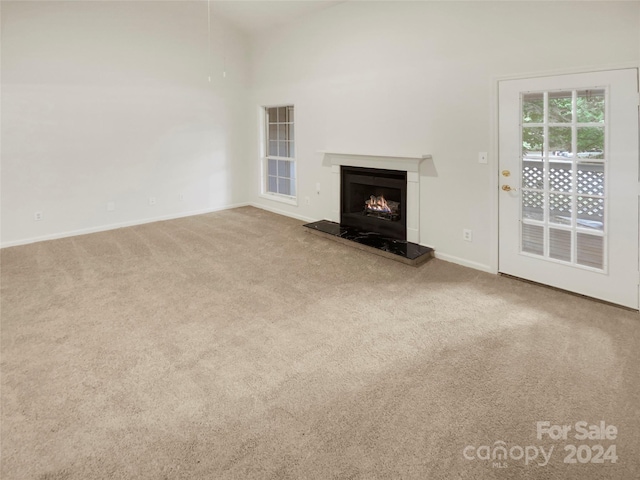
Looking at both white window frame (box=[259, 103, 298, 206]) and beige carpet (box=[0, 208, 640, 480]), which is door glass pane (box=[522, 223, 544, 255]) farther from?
white window frame (box=[259, 103, 298, 206])

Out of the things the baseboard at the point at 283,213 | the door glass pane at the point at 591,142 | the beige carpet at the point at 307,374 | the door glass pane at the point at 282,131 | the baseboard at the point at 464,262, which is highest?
the door glass pane at the point at 282,131

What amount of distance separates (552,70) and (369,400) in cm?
302

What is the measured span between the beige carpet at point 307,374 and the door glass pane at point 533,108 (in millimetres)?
1481

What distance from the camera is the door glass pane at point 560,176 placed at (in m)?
3.32

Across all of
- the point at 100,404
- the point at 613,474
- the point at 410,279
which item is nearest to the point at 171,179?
the point at 410,279

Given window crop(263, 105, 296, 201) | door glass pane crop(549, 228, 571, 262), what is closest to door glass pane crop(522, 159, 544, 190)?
door glass pane crop(549, 228, 571, 262)

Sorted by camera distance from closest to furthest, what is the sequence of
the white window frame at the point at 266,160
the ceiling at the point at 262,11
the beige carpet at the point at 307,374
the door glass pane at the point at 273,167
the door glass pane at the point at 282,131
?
the beige carpet at the point at 307,374, the ceiling at the point at 262,11, the white window frame at the point at 266,160, the door glass pane at the point at 282,131, the door glass pane at the point at 273,167

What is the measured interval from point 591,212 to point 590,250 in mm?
314

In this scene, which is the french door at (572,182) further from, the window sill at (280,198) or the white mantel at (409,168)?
the window sill at (280,198)

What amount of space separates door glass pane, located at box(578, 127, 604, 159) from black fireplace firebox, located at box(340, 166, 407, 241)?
6.09 feet

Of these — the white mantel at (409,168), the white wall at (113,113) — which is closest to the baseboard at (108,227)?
the white wall at (113,113)

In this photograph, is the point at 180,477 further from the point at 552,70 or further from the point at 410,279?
the point at 552,70

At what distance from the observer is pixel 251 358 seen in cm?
255

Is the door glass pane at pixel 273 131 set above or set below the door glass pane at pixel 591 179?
above
